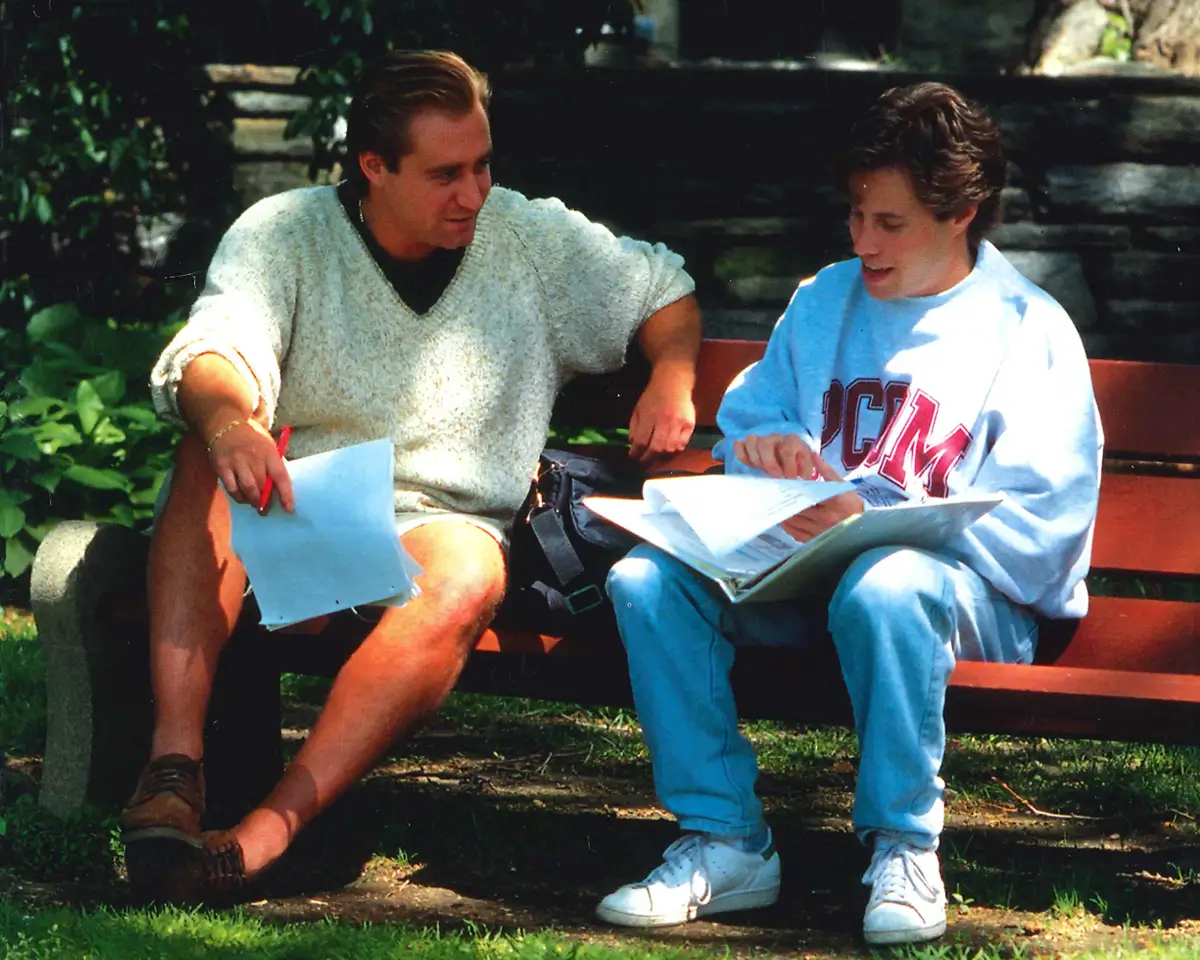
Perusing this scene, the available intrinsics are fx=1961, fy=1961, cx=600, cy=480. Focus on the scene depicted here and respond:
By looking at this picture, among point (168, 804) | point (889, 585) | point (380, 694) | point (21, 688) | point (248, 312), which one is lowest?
point (21, 688)

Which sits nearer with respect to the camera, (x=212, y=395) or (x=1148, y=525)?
(x=212, y=395)

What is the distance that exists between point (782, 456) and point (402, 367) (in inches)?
31.3

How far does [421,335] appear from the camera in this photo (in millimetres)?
3793

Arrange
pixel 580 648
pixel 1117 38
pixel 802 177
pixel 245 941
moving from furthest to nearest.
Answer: pixel 1117 38 < pixel 802 177 < pixel 580 648 < pixel 245 941

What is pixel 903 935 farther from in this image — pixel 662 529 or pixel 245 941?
pixel 245 941

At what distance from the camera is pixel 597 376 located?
412 centimetres

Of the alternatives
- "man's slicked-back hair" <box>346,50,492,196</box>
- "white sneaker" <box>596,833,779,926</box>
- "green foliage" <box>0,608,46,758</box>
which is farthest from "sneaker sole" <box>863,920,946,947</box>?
"green foliage" <box>0,608,46,758</box>

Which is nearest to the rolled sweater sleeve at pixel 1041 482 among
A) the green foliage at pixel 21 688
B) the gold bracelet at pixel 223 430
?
the gold bracelet at pixel 223 430

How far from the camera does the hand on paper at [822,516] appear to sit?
331 cm

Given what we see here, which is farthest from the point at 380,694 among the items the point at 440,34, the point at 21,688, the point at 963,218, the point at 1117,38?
the point at 1117,38

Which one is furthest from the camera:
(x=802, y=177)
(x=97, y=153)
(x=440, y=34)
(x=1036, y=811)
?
(x=97, y=153)

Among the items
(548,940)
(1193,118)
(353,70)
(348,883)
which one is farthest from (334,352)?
(1193,118)

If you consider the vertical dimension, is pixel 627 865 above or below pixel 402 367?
below

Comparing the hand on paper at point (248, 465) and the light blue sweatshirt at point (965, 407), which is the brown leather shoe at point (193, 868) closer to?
the hand on paper at point (248, 465)
